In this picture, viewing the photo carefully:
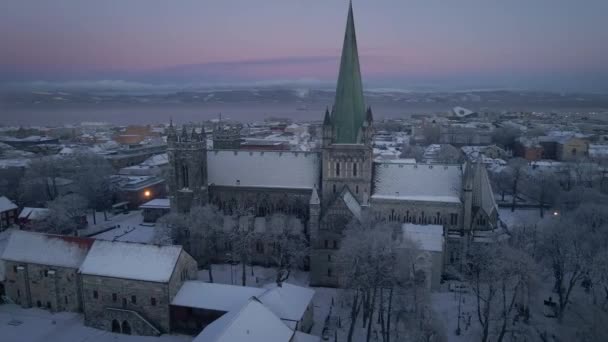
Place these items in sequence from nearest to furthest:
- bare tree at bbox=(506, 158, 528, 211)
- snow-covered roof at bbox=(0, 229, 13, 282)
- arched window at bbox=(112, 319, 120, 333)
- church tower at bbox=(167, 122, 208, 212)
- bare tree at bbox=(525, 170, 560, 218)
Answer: arched window at bbox=(112, 319, 120, 333)
snow-covered roof at bbox=(0, 229, 13, 282)
church tower at bbox=(167, 122, 208, 212)
bare tree at bbox=(525, 170, 560, 218)
bare tree at bbox=(506, 158, 528, 211)

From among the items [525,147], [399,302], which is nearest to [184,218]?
[399,302]

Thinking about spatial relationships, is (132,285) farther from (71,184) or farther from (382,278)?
(71,184)

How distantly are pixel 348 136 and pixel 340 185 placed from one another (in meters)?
6.52

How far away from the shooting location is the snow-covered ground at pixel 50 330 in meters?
41.6

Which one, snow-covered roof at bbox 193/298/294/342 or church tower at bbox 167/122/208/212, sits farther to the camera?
church tower at bbox 167/122/208/212

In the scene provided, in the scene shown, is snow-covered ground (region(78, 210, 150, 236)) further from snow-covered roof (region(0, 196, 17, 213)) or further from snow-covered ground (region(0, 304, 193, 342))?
A: snow-covered ground (region(0, 304, 193, 342))

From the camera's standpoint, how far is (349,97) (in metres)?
54.1

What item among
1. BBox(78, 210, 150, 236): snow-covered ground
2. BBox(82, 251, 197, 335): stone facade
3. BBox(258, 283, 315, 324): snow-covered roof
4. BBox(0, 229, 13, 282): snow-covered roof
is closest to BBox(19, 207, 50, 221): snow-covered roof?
BBox(0, 229, 13, 282): snow-covered roof

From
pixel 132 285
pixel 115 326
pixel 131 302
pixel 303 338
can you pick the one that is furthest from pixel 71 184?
pixel 303 338

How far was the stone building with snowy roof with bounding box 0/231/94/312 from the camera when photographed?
4647 cm

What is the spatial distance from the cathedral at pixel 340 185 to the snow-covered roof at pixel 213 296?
12511 mm

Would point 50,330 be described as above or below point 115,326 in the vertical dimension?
below

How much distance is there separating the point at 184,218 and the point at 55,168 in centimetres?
5289

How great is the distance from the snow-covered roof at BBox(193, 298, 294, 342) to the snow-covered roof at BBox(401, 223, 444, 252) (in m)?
21.5
